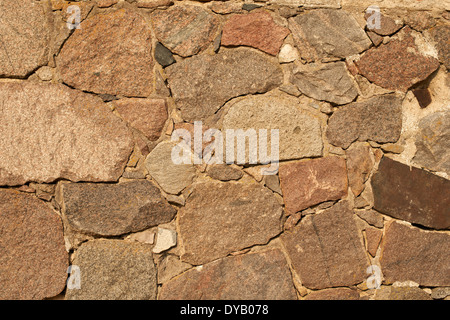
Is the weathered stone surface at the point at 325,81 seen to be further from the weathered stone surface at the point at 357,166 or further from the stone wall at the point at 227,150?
the weathered stone surface at the point at 357,166

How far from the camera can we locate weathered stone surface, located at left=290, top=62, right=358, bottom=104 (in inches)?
71.2

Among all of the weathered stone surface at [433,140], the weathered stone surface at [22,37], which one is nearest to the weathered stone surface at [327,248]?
the weathered stone surface at [433,140]

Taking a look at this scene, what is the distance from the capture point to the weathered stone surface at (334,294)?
6.05 ft

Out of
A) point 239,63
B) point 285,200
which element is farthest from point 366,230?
point 239,63

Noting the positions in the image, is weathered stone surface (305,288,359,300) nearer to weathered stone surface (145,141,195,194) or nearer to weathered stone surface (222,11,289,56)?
weathered stone surface (145,141,195,194)

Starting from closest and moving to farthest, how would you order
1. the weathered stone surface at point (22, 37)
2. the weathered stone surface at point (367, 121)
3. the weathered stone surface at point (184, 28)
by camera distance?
the weathered stone surface at point (22, 37), the weathered stone surface at point (184, 28), the weathered stone surface at point (367, 121)

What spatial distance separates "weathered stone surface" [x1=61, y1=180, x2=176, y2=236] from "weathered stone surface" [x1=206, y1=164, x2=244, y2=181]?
0.78 ft

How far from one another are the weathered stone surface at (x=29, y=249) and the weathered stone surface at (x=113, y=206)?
0.33ft

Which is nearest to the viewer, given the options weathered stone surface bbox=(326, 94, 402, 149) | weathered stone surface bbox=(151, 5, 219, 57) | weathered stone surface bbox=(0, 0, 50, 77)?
weathered stone surface bbox=(0, 0, 50, 77)

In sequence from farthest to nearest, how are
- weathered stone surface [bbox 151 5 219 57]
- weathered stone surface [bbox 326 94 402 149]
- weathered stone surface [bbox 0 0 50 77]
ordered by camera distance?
weathered stone surface [bbox 326 94 402 149] → weathered stone surface [bbox 151 5 219 57] → weathered stone surface [bbox 0 0 50 77]

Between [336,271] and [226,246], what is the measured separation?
516 millimetres

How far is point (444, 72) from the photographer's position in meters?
1.90

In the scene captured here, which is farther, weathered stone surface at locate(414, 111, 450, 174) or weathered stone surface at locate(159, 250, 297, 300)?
weathered stone surface at locate(414, 111, 450, 174)

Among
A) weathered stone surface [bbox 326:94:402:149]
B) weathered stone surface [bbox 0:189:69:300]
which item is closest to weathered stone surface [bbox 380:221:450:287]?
weathered stone surface [bbox 326:94:402:149]
